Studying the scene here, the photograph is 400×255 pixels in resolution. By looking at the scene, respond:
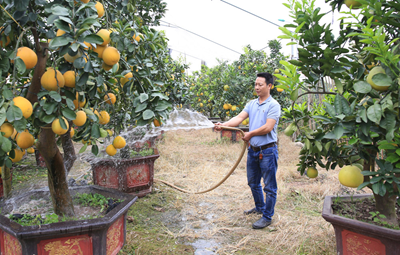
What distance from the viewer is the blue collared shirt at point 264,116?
7.99ft

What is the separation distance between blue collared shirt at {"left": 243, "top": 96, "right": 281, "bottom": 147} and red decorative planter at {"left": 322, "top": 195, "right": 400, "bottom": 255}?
0.91 meters

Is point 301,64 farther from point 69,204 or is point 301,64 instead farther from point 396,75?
point 69,204

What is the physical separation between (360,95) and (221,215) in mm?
1950

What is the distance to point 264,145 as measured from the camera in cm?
248

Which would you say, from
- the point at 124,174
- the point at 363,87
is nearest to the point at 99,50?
the point at 363,87

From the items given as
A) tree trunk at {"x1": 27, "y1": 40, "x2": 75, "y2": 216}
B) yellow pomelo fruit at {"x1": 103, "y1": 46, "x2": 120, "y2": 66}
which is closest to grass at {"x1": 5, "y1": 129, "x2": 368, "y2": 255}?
tree trunk at {"x1": 27, "y1": 40, "x2": 75, "y2": 216}

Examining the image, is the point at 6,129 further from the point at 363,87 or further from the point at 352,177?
→ the point at 352,177

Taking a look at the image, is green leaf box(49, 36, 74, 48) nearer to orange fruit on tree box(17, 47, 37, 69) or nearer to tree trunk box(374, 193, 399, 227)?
orange fruit on tree box(17, 47, 37, 69)

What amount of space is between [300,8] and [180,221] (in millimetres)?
2186

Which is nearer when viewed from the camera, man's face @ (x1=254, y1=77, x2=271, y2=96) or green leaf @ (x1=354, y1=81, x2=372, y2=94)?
green leaf @ (x1=354, y1=81, x2=372, y2=94)

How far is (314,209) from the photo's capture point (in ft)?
9.19

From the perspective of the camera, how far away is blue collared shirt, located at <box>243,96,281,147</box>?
95.9 inches

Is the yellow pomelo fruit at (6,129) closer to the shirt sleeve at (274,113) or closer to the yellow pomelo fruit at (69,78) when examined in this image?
the yellow pomelo fruit at (69,78)

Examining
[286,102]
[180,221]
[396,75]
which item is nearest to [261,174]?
[180,221]
